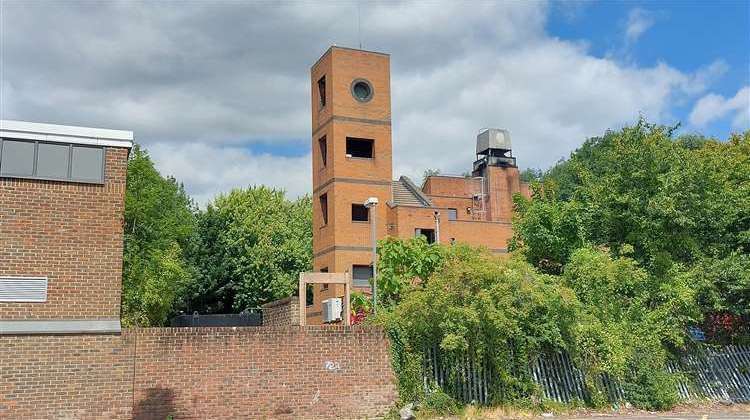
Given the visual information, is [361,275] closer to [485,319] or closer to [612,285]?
[612,285]

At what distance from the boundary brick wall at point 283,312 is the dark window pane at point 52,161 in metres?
10.0

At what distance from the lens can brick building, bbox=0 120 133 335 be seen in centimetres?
1412

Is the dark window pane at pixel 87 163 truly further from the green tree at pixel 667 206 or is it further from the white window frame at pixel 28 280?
the green tree at pixel 667 206

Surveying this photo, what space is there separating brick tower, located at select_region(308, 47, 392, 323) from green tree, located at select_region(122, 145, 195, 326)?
789 cm

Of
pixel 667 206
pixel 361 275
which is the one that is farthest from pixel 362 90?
pixel 667 206

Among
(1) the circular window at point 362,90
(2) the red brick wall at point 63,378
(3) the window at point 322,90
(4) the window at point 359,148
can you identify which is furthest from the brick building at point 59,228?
(4) the window at point 359,148

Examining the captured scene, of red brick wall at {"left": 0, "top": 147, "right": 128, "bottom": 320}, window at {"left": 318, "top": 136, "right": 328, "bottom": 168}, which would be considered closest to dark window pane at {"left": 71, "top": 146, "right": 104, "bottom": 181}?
red brick wall at {"left": 0, "top": 147, "right": 128, "bottom": 320}

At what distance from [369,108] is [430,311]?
22.7 m

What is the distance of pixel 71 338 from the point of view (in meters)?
14.2

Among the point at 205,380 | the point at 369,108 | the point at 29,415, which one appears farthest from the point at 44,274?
the point at 369,108

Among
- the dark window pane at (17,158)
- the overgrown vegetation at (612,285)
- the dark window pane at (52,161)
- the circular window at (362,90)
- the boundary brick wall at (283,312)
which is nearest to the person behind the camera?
the dark window pane at (17,158)

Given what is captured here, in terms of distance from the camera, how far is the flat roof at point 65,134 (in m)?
14.2

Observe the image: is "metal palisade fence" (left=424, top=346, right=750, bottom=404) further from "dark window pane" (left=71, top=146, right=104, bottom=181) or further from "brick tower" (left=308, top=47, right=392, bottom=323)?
"brick tower" (left=308, top=47, right=392, bottom=323)

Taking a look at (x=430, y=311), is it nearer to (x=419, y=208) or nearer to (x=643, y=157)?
(x=643, y=157)
